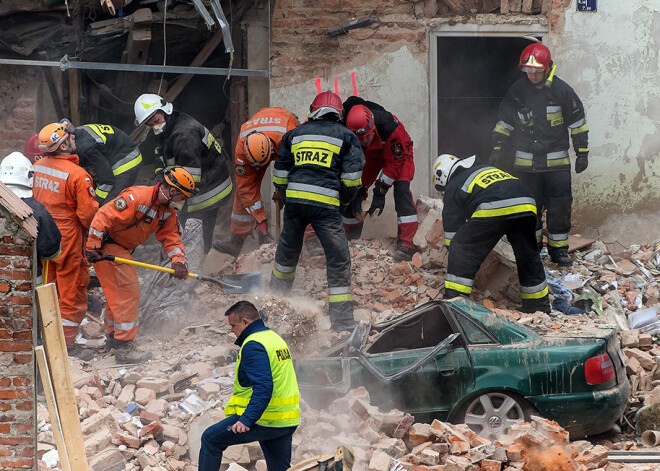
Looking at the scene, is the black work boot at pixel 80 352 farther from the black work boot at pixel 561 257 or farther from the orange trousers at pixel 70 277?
the black work boot at pixel 561 257

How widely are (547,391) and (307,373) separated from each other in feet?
5.80

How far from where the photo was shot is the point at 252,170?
31.6ft

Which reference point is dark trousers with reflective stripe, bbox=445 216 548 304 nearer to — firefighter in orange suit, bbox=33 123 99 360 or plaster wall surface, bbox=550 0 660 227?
plaster wall surface, bbox=550 0 660 227

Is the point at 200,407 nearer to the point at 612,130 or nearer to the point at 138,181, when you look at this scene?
the point at 138,181

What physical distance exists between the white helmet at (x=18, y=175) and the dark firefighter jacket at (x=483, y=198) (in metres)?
3.72

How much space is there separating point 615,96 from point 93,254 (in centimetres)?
664

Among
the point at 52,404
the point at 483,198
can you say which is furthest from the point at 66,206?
the point at 483,198

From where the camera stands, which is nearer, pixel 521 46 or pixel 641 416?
pixel 641 416

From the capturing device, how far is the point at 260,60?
10.9 m

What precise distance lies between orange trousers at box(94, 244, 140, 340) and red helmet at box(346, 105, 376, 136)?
253 cm

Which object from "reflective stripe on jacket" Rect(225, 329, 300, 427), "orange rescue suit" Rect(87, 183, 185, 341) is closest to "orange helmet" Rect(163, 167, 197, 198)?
"orange rescue suit" Rect(87, 183, 185, 341)

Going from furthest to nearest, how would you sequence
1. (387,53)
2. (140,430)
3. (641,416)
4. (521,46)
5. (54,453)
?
(521,46) → (387,53) → (641,416) → (140,430) → (54,453)

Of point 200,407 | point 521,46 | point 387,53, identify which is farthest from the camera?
point 521,46

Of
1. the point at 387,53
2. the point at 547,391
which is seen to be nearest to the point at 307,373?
the point at 547,391
